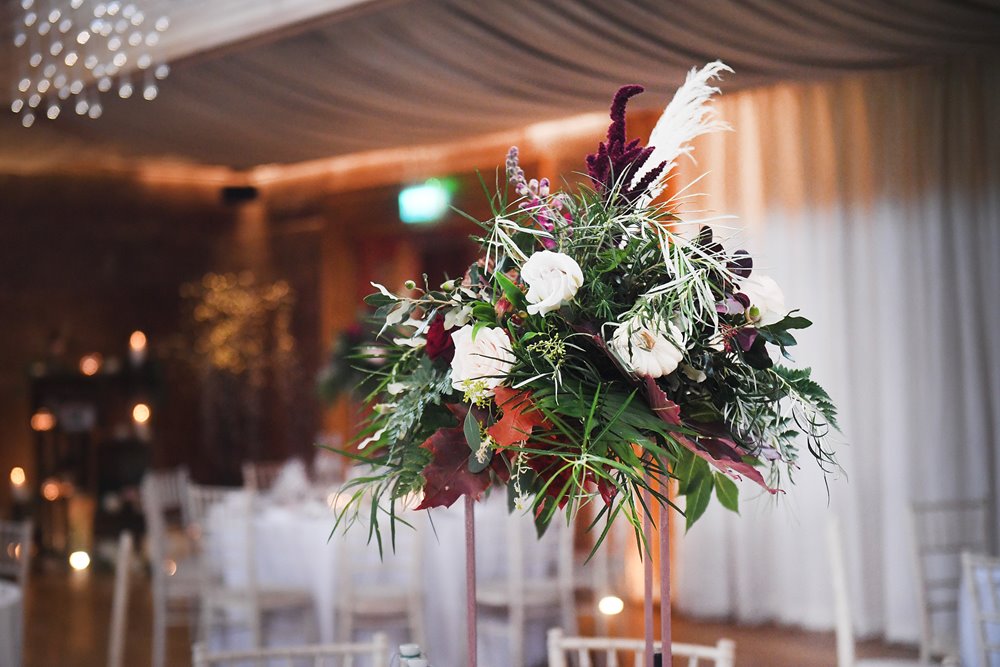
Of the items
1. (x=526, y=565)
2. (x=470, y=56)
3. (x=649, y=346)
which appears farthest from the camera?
(x=526, y=565)

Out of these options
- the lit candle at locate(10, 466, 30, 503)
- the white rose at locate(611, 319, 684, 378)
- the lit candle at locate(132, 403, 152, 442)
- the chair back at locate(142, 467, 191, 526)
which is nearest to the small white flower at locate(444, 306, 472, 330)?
the white rose at locate(611, 319, 684, 378)

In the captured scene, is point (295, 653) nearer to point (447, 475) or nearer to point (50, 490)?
point (447, 475)

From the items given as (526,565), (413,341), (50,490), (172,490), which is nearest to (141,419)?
(50,490)

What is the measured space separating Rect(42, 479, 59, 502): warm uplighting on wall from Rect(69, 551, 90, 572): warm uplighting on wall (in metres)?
0.48

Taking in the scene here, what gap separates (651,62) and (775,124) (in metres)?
1.49

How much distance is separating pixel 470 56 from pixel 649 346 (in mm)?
3985

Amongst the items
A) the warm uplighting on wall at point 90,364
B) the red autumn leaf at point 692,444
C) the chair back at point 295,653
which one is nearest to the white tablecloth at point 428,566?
the chair back at point 295,653

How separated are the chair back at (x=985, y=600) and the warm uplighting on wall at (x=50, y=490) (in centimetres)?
711

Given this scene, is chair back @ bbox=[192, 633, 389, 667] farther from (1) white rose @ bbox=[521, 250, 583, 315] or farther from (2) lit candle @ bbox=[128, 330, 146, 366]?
(2) lit candle @ bbox=[128, 330, 146, 366]

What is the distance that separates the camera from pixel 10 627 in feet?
11.8

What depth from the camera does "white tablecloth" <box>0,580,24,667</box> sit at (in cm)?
354

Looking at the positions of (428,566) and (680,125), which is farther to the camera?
(428,566)

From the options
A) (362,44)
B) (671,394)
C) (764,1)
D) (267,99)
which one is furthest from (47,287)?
(671,394)

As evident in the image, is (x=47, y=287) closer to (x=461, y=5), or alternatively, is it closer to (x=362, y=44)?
(x=362, y=44)
